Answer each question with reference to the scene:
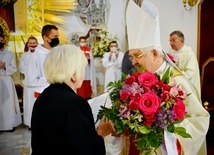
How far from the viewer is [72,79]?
53.1 inches

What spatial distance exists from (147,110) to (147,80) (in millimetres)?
179

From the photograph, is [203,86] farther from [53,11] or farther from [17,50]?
[17,50]

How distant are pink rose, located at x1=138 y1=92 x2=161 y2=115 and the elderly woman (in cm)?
25

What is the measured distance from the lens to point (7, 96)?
5031 millimetres

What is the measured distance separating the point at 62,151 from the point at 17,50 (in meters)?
5.00

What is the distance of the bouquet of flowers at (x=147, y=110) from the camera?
1309mm

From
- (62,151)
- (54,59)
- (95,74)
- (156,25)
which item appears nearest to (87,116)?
(62,151)

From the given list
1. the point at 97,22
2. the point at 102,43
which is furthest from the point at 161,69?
the point at 97,22

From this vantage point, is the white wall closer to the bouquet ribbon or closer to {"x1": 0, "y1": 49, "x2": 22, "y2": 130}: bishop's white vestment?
{"x1": 0, "y1": 49, "x2": 22, "y2": 130}: bishop's white vestment

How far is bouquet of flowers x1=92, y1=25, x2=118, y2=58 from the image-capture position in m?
6.01

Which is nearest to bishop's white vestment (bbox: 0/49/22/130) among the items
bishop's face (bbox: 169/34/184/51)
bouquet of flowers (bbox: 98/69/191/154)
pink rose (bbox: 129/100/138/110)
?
bishop's face (bbox: 169/34/184/51)

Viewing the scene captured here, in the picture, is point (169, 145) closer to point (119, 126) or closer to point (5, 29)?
point (119, 126)

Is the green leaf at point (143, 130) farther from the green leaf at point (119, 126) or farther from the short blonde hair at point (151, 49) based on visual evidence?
the short blonde hair at point (151, 49)

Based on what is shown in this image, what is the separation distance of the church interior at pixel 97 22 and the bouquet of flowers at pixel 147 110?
447cm
